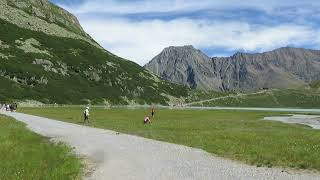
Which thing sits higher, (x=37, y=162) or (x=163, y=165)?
(x=37, y=162)

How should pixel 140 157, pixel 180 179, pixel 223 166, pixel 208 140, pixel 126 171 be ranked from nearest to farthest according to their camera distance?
pixel 180 179
pixel 126 171
pixel 223 166
pixel 140 157
pixel 208 140

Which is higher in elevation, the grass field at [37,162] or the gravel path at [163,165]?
the grass field at [37,162]

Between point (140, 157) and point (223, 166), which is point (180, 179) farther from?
point (140, 157)

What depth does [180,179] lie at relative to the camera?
24.0m

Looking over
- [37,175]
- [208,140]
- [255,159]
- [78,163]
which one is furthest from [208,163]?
[208,140]

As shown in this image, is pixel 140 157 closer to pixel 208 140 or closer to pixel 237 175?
pixel 237 175

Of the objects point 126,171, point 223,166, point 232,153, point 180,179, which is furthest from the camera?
point 232,153

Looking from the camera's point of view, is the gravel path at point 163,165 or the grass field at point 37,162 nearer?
the grass field at point 37,162

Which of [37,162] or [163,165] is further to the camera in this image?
[37,162]

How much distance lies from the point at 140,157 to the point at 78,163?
5412mm

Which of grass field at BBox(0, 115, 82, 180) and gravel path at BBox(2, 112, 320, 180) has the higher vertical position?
grass field at BBox(0, 115, 82, 180)

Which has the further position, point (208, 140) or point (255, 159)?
point (208, 140)

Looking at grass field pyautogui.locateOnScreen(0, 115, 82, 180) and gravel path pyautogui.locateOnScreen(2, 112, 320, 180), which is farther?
gravel path pyautogui.locateOnScreen(2, 112, 320, 180)

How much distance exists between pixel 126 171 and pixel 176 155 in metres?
8.31
